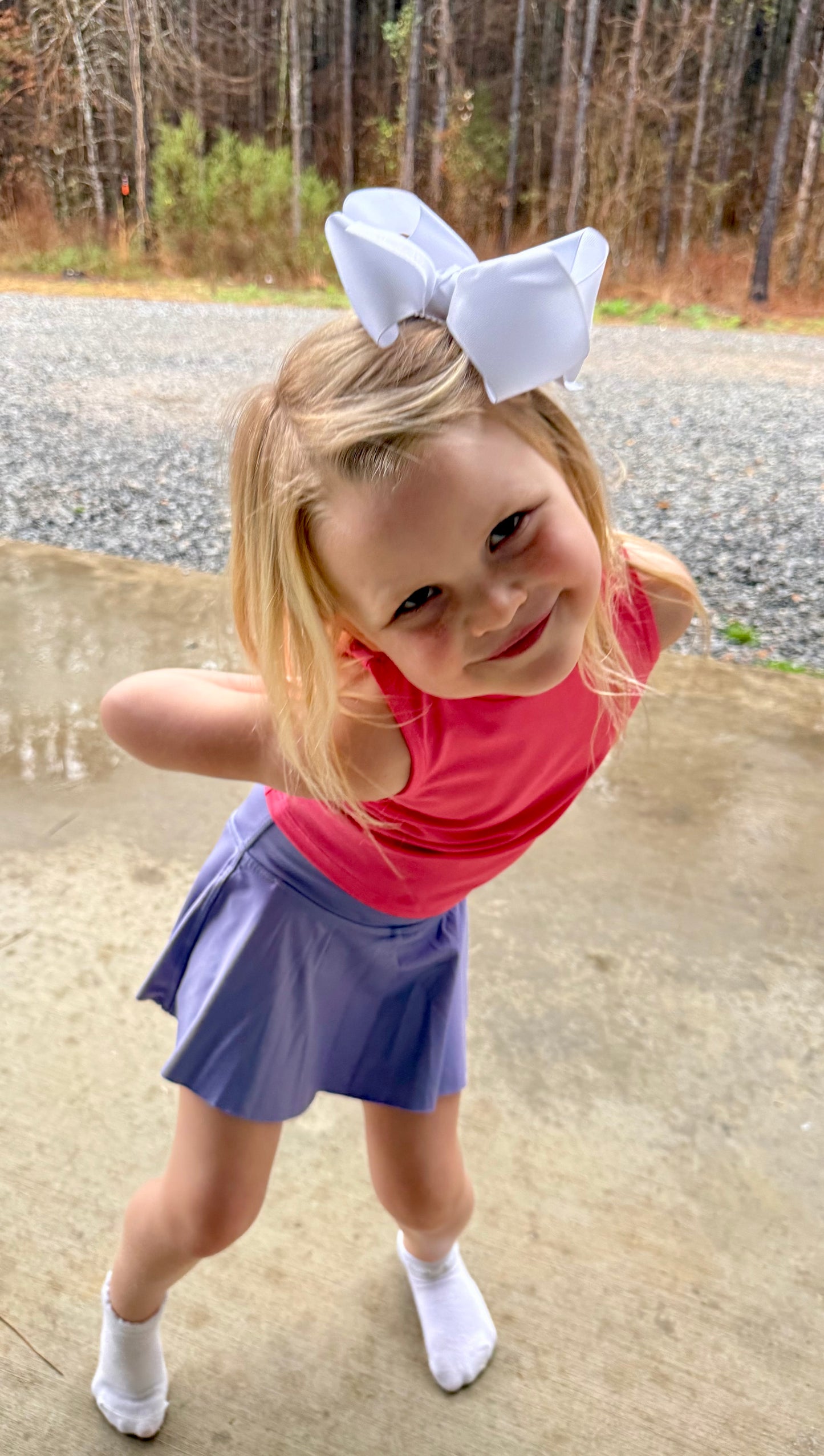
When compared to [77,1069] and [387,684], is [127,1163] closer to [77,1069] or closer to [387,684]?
[77,1069]

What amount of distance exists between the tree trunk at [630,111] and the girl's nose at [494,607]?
22.8 feet

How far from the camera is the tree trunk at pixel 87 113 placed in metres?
6.38

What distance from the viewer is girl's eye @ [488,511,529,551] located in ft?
2.07

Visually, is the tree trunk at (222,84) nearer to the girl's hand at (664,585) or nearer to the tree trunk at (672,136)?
the tree trunk at (672,136)

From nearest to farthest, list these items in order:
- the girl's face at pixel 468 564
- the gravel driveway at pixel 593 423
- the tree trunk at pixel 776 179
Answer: the girl's face at pixel 468 564, the gravel driveway at pixel 593 423, the tree trunk at pixel 776 179

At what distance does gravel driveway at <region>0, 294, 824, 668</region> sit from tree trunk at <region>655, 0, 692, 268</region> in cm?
93

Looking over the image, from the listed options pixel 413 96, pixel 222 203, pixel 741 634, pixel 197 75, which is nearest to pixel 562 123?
pixel 413 96

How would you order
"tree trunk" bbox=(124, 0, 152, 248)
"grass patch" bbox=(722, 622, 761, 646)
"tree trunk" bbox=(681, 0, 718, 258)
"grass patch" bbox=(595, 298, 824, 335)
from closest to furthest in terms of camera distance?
1. "grass patch" bbox=(722, 622, 761, 646)
2. "grass patch" bbox=(595, 298, 824, 335)
3. "tree trunk" bbox=(681, 0, 718, 258)
4. "tree trunk" bbox=(124, 0, 152, 248)

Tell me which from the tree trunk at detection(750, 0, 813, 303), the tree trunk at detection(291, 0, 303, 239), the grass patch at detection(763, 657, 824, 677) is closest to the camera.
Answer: the grass patch at detection(763, 657, 824, 677)

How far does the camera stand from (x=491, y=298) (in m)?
0.60

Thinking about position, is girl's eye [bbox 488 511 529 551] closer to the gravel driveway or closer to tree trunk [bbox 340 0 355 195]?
the gravel driveway

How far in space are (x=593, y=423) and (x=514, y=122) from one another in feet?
18.8

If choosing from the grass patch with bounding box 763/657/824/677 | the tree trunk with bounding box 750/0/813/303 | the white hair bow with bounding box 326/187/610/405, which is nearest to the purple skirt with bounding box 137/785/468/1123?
the white hair bow with bounding box 326/187/610/405

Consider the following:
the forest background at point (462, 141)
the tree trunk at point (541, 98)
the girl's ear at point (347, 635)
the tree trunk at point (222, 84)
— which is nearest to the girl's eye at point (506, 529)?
the girl's ear at point (347, 635)
